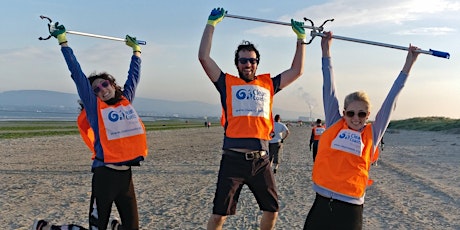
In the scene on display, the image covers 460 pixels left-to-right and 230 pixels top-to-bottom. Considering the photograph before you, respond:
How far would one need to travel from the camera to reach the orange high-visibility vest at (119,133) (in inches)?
180

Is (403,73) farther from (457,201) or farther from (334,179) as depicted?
(457,201)

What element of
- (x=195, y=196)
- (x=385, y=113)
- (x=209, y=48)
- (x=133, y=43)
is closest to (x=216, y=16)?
(x=209, y=48)

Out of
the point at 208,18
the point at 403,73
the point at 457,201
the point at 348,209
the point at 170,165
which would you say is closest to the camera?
the point at 348,209

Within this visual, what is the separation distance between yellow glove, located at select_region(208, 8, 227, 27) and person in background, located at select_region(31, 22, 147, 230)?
4.32 ft

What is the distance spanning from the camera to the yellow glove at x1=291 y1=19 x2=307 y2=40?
4777 mm

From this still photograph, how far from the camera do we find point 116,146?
4.58m

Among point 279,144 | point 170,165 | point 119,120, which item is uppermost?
point 119,120

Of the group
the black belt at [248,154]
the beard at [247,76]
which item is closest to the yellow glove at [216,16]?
the beard at [247,76]

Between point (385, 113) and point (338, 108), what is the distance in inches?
16.1

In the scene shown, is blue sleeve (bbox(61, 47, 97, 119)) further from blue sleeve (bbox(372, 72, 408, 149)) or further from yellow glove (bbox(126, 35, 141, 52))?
blue sleeve (bbox(372, 72, 408, 149))

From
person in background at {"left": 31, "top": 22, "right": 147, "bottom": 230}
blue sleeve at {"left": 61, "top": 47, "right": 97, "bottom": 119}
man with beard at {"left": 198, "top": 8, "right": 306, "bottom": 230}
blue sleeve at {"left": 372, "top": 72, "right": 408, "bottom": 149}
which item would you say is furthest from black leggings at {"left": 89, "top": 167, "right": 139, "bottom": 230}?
blue sleeve at {"left": 372, "top": 72, "right": 408, "bottom": 149}

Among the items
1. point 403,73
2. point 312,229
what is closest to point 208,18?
point 403,73

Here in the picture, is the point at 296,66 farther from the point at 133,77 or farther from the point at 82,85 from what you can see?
the point at 82,85

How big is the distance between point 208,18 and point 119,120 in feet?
4.83
